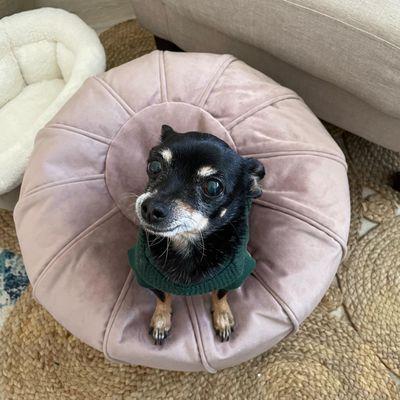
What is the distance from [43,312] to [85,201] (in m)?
0.46

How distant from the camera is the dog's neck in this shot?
1.05 meters

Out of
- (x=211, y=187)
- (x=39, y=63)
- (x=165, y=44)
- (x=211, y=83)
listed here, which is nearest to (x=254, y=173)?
(x=211, y=187)

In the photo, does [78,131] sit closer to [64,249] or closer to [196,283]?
[64,249]

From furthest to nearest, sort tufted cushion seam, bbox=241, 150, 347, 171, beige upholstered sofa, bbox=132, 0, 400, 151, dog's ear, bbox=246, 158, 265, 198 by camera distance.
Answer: tufted cushion seam, bbox=241, 150, 347, 171
beige upholstered sofa, bbox=132, 0, 400, 151
dog's ear, bbox=246, 158, 265, 198

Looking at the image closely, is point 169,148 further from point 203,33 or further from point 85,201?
point 203,33

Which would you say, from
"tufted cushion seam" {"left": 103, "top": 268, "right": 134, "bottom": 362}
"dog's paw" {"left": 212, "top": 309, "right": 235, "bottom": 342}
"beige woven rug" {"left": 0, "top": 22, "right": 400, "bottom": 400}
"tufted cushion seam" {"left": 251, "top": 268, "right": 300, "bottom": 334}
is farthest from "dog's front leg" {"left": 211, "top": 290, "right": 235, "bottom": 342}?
"beige woven rug" {"left": 0, "top": 22, "right": 400, "bottom": 400}

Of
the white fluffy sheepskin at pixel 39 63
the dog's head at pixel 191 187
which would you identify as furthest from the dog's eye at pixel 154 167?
the white fluffy sheepskin at pixel 39 63

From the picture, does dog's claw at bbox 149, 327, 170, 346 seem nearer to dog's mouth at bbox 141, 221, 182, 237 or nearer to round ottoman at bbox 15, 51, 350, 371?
round ottoman at bbox 15, 51, 350, 371

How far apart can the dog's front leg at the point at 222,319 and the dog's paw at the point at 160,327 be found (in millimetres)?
117

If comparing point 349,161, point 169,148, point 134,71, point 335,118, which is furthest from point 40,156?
point 349,161

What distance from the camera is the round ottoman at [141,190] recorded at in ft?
3.89

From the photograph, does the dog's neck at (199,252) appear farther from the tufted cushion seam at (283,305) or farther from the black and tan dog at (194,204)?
the tufted cushion seam at (283,305)

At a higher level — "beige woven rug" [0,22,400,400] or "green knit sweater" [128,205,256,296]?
"green knit sweater" [128,205,256,296]

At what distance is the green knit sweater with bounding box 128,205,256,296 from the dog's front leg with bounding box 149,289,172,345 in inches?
3.6
